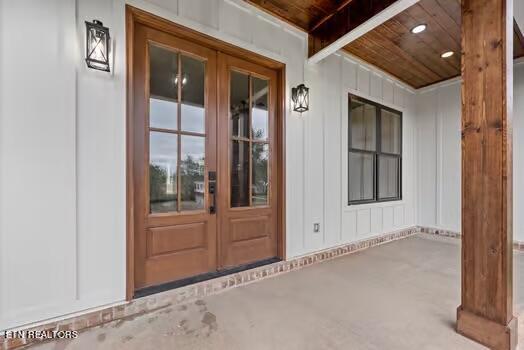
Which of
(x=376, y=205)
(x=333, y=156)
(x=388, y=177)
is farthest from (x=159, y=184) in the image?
(x=388, y=177)

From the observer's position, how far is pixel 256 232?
2.92m

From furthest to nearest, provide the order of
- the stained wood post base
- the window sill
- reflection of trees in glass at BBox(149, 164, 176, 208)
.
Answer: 1. the window sill
2. reflection of trees in glass at BBox(149, 164, 176, 208)
3. the stained wood post base

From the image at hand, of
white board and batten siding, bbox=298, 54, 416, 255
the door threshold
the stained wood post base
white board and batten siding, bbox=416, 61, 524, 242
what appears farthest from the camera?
white board and batten siding, bbox=416, 61, 524, 242

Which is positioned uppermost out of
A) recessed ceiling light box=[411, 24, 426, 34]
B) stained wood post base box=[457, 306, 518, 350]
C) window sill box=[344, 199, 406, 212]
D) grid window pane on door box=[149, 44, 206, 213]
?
recessed ceiling light box=[411, 24, 426, 34]

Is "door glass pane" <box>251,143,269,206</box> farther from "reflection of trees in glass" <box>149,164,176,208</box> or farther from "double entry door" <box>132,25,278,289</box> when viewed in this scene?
"reflection of trees in glass" <box>149,164,176,208</box>

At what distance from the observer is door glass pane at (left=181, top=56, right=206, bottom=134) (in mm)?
2445

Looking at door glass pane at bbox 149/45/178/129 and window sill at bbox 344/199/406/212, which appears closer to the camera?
door glass pane at bbox 149/45/178/129

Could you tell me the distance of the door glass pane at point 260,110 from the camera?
9.67ft

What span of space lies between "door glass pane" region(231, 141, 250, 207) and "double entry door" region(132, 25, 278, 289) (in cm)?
1

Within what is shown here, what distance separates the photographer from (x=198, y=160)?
2520mm

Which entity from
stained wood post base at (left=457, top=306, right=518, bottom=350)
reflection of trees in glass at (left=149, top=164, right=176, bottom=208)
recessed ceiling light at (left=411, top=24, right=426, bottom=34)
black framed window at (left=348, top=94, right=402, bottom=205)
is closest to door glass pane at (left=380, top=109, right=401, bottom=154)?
black framed window at (left=348, top=94, right=402, bottom=205)

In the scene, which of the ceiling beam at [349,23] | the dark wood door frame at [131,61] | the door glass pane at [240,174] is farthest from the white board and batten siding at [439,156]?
the door glass pane at [240,174]

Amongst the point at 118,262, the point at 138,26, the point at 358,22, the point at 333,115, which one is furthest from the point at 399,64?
the point at 118,262

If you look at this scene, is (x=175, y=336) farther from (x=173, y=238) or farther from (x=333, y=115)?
(x=333, y=115)
